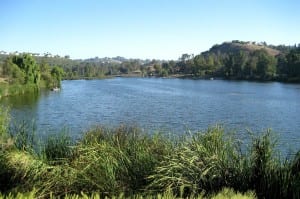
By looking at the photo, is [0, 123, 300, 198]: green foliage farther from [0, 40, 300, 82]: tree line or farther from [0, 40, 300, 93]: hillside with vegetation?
[0, 40, 300, 82]: tree line

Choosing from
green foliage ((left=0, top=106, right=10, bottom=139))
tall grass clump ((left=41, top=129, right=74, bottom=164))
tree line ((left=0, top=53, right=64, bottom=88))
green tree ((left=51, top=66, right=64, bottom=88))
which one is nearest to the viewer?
tall grass clump ((left=41, top=129, right=74, bottom=164))

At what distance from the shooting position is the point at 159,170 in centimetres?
873

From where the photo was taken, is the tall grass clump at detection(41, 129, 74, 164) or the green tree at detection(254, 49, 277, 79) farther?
the green tree at detection(254, 49, 277, 79)

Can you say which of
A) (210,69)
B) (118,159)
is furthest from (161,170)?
(210,69)

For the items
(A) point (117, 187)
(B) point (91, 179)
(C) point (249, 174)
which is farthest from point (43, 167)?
(C) point (249, 174)

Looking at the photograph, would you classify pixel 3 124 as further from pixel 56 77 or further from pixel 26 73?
pixel 56 77

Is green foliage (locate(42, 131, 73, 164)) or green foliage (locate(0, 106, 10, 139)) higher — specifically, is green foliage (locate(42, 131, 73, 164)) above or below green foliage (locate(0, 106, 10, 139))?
below

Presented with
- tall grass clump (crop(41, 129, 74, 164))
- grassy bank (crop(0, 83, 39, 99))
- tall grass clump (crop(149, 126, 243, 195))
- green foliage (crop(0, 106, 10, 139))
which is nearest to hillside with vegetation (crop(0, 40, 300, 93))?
grassy bank (crop(0, 83, 39, 99))

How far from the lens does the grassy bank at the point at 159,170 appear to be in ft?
27.8

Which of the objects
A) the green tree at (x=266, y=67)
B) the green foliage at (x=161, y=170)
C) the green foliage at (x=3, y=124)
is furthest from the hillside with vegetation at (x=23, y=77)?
the green tree at (x=266, y=67)

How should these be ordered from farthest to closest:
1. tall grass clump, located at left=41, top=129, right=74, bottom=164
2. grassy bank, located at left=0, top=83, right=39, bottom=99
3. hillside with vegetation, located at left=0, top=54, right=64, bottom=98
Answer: hillside with vegetation, located at left=0, top=54, right=64, bottom=98
grassy bank, located at left=0, top=83, right=39, bottom=99
tall grass clump, located at left=41, top=129, right=74, bottom=164

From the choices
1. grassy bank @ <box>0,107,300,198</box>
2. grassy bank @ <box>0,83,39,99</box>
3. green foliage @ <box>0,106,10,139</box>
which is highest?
green foliage @ <box>0,106,10,139</box>

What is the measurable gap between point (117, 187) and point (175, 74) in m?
177

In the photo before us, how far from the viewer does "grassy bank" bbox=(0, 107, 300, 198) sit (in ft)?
27.8
